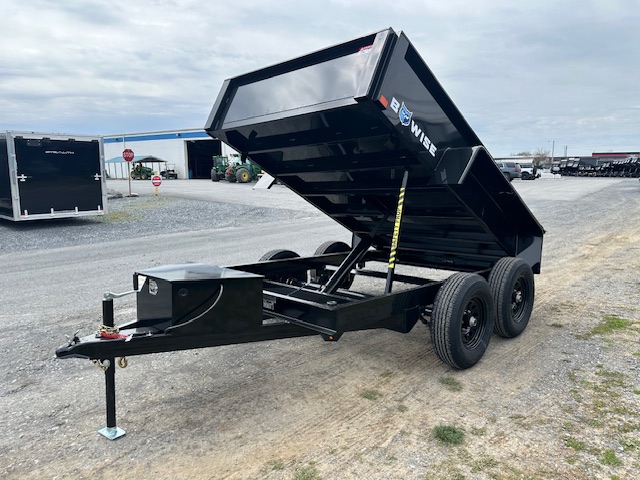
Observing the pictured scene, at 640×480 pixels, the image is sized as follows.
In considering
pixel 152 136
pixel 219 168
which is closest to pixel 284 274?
pixel 219 168

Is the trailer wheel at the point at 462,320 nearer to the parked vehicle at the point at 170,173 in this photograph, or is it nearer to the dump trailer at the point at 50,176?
the dump trailer at the point at 50,176

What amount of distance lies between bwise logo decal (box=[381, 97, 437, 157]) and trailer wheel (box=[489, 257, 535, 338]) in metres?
1.34

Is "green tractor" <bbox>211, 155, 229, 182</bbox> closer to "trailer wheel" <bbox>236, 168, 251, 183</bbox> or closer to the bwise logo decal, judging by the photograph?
"trailer wheel" <bbox>236, 168, 251, 183</bbox>

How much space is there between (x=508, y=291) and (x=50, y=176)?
493 inches

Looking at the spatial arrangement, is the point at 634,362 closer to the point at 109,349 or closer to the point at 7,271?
the point at 109,349

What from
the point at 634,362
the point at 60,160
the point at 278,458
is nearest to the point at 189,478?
the point at 278,458

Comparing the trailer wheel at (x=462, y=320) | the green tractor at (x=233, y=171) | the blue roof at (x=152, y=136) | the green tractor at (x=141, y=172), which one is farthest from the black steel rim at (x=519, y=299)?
the green tractor at (x=141, y=172)

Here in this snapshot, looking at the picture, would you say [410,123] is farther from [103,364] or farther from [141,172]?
[141,172]

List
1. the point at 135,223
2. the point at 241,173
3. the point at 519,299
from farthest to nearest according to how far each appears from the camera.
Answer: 1. the point at 241,173
2. the point at 135,223
3. the point at 519,299

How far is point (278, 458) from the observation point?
9.01ft

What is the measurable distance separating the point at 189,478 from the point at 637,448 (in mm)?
2495

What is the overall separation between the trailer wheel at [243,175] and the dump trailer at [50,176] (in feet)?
62.1

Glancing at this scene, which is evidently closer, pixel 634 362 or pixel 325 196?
pixel 634 362

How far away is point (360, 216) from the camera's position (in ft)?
18.0
